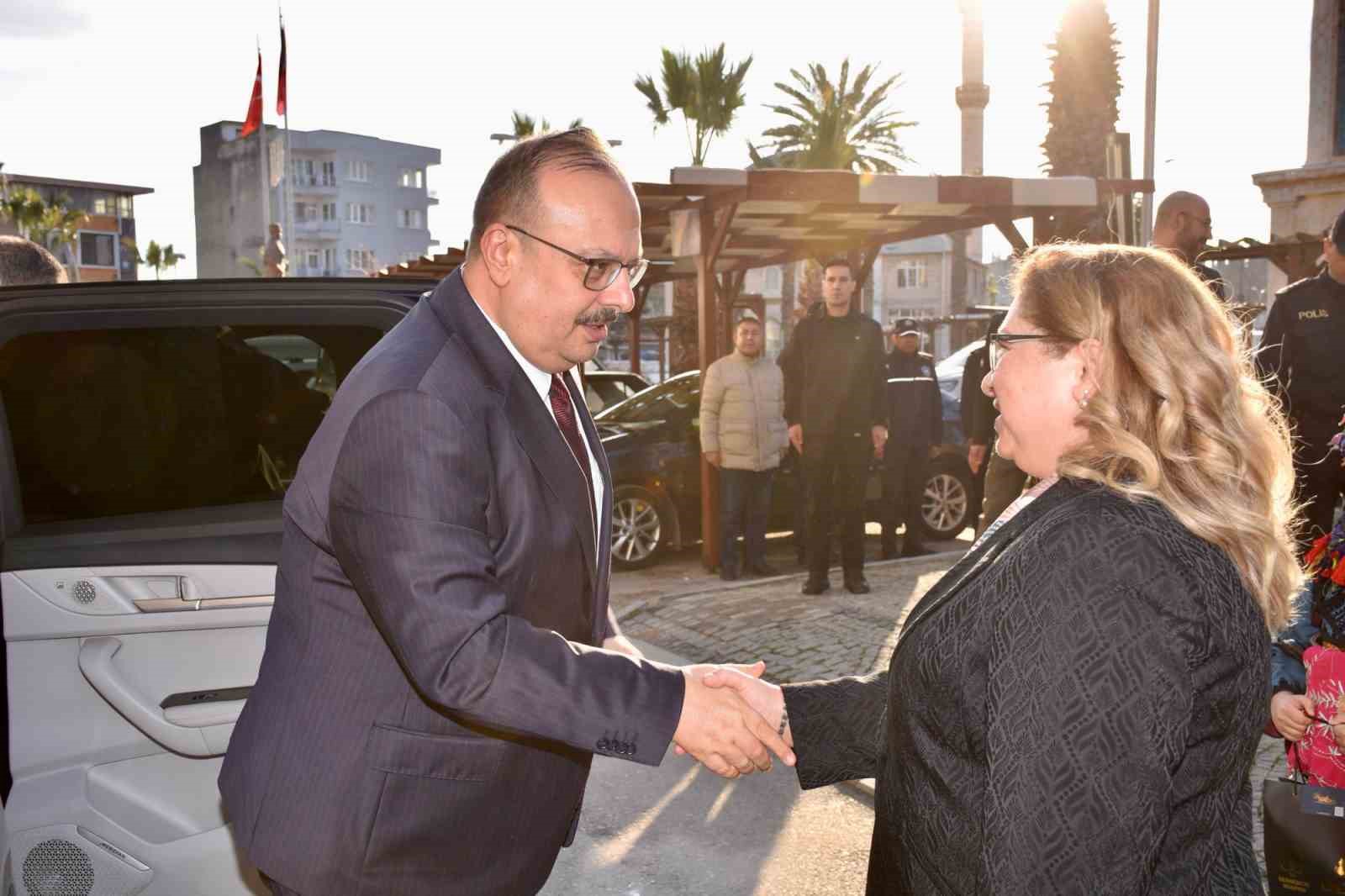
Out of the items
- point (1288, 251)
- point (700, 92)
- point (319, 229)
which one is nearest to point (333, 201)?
point (319, 229)

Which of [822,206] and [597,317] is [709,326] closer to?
[822,206]

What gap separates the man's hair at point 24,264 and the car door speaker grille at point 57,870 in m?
2.66

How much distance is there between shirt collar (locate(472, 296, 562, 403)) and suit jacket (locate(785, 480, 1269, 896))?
78 cm

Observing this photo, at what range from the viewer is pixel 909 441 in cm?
1008

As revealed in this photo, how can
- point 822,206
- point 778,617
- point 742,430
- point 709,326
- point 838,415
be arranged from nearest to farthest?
point 778,617, point 838,415, point 742,430, point 709,326, point 822,206

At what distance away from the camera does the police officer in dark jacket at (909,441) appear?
33.0ft

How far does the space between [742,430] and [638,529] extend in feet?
4.67

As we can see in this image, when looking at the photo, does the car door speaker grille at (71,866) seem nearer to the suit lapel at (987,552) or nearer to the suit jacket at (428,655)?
the suit jacket at (428,655)

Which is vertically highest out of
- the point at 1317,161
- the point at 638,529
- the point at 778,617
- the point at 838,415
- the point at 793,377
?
the point at 1317,161

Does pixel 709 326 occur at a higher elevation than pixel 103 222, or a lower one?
lower

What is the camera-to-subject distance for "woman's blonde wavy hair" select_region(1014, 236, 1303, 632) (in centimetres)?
166

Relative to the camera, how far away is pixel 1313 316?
5.37 metres

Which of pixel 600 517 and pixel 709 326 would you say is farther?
pixel 709 326

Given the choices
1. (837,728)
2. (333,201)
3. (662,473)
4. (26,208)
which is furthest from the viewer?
(333,201)
